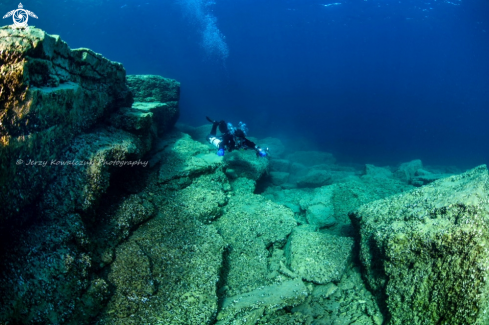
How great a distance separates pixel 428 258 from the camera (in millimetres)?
2875

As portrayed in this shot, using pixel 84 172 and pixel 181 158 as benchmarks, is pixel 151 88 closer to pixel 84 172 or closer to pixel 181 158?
pixel 181 158

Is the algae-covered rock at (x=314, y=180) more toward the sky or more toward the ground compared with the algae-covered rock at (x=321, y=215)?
more toward the ground

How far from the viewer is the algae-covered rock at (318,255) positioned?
12.2 feet

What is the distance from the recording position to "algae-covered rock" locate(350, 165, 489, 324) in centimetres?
252

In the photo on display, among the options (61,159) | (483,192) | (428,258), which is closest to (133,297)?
(61,159)

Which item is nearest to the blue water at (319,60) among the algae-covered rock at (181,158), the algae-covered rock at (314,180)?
the algae-covered rock at (314,180)

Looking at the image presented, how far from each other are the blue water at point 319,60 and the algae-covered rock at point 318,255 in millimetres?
21866

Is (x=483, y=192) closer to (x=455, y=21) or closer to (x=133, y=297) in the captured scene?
(x=133, y=297)

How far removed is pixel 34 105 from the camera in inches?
106

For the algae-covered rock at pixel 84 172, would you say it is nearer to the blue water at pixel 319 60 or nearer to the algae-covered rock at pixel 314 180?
the algae-covered rock at pixel 314 180

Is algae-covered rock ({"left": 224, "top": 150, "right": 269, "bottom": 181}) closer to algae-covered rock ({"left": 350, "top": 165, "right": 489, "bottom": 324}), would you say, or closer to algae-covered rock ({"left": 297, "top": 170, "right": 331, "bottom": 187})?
algae-covered rock ({"left": 297, "top": 170, "right": 331, "bottom": 187})

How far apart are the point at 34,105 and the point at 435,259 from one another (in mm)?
5184

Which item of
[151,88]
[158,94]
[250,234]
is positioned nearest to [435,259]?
[250,234]

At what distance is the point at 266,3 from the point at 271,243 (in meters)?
42.9
